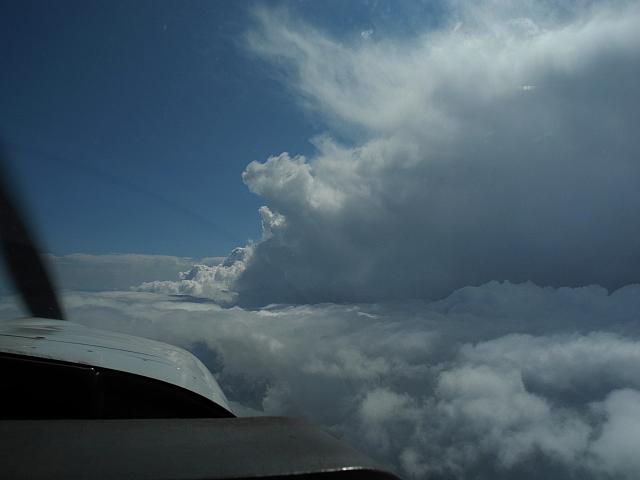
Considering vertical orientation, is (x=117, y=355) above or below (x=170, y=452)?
above

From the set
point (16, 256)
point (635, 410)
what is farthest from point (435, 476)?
point (16, 256)

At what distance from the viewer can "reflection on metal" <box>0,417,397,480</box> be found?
116 centimetres

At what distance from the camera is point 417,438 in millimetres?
184875

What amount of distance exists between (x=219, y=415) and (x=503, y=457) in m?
203

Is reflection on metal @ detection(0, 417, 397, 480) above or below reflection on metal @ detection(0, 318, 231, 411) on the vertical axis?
below

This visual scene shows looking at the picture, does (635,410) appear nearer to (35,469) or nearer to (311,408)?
(311,408)

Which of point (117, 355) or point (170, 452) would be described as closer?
point (170, 452)

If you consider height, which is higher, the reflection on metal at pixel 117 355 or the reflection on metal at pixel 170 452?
the reflection on metal at pixel 117 355

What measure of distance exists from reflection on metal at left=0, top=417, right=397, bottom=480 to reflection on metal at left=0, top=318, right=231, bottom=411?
0.99 metres

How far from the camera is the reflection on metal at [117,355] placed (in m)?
2.59

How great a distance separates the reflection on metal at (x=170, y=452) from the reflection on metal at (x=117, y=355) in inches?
39.2

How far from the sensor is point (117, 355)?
2963 millimetres

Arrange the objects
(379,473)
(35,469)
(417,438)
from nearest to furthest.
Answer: (35,469)
(379,473)
(417,438)

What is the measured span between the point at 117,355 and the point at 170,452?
1869 millimetres
